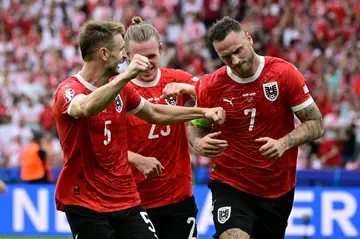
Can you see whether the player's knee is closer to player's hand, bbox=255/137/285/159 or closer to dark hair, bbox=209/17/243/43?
player's hand, bbox=255/137/285/159

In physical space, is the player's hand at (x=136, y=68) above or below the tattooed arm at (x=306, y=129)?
above

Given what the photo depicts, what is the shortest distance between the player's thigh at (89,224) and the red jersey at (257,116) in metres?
1.54

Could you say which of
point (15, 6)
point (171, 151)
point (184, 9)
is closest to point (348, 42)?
point (184, 9)

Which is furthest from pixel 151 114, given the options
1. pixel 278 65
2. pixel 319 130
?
pixel 319 130

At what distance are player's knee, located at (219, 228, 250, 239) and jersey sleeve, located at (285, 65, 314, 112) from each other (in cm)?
117

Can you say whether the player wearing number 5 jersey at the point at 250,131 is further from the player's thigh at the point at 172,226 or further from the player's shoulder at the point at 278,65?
the player's thigh at the point at 172,226

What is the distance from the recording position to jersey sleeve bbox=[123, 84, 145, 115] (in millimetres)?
7438

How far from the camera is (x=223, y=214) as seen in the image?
792 cm

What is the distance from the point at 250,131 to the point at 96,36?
176 cm

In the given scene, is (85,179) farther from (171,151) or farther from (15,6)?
(15,6)

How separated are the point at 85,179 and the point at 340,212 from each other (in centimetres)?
863

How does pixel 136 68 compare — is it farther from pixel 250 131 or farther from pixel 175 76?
pixel 175 76

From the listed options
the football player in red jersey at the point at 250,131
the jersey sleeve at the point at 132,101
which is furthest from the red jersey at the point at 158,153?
the jersey sleeve at the point at 132,101

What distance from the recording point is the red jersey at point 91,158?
7004 mm
